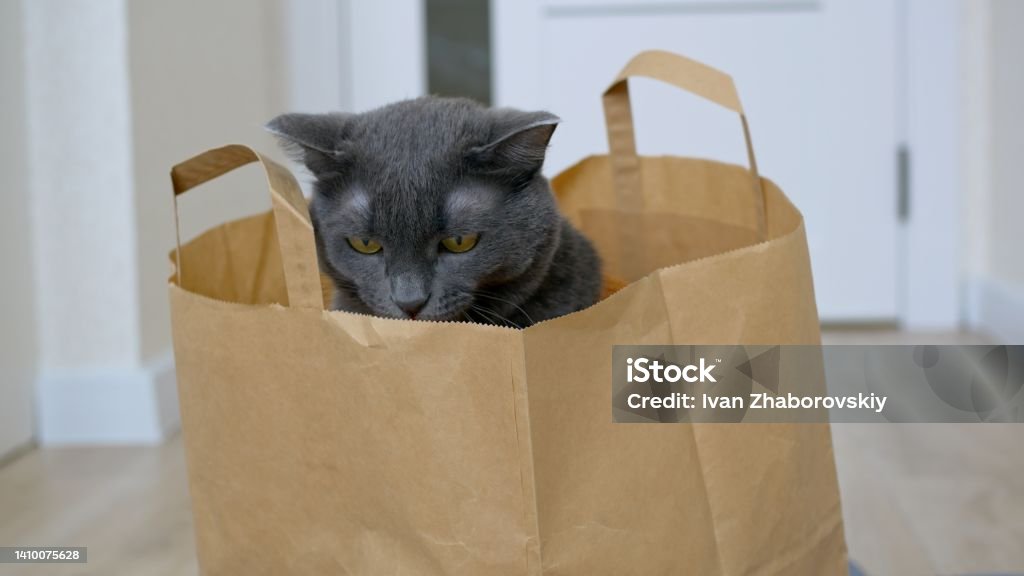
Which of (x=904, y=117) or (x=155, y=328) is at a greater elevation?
(x=904, y=117)

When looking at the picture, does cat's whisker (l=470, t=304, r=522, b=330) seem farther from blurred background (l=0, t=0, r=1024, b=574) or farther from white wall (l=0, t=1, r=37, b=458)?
white wall (l=0, t=1, r=37, b=458)

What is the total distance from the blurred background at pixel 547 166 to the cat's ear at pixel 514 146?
2.06 feet

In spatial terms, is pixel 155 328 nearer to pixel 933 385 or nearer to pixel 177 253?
pixel 177 253

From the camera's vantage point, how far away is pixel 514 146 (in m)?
0.80

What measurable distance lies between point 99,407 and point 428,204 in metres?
1.08

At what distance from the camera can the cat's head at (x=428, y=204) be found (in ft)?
2.55

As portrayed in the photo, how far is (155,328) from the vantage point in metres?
1.67

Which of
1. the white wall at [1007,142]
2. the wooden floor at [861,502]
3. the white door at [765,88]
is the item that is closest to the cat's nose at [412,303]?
the wooden floor at [861,502]

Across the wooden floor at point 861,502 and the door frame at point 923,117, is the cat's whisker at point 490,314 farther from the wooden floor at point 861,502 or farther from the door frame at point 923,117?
the door frame at point 923,117

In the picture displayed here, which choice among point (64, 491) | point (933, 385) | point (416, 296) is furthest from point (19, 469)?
point (933, 385)

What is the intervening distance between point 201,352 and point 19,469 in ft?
3.07

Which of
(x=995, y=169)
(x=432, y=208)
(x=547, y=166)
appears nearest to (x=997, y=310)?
(x=995, y=169)

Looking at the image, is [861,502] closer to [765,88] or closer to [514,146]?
[514,146]

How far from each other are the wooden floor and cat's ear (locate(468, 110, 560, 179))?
0.61 meters
